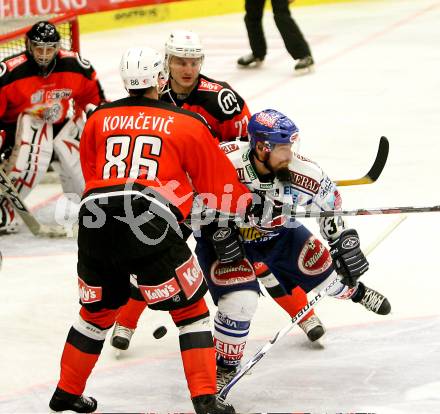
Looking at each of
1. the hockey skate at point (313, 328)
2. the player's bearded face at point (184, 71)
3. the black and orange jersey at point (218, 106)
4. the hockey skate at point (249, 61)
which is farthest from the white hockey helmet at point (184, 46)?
Answer: the hockey skate at point (249, 61)

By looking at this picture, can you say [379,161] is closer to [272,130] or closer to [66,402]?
[272,130]

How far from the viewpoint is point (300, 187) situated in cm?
402

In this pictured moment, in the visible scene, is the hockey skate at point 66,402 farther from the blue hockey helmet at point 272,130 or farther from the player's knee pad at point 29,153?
the player's knee pad at point 29,153

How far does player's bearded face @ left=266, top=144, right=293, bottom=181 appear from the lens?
394cm

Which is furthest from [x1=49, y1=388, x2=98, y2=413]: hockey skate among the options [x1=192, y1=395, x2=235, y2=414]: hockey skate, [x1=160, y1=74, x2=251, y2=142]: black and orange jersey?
[x1=160, y1=74, x2=251, y2=142]: black and orange jersey

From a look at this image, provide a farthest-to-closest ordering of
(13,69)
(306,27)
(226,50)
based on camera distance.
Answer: (306,27), (226,50), (13,69)

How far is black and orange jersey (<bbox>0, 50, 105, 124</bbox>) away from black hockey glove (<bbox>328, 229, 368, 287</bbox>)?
90.6 inches

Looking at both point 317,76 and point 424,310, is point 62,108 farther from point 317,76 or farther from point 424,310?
point 317,76

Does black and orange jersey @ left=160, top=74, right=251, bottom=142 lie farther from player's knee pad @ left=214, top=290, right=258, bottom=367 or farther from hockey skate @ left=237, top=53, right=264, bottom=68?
hockey skate @ left=237, top=53, right=264, bottom=68

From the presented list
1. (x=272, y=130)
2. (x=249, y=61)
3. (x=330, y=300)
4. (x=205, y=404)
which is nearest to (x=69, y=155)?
(x=330, y=300)

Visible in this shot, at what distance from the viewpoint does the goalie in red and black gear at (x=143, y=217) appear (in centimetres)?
353

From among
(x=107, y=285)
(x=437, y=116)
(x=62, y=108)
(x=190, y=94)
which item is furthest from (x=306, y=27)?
(x=107, y=285)

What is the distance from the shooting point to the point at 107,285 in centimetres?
363

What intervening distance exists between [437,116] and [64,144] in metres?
2.99
